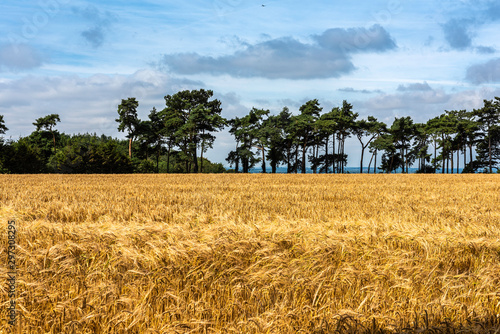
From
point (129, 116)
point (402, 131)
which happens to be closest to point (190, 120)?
point (129, 116)

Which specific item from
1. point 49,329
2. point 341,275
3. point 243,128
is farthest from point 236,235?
point 243,128

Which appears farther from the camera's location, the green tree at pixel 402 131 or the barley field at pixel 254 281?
the green tree at pixel 402 131

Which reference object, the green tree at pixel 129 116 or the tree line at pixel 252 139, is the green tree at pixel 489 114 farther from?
the green tree at pixel 129 116

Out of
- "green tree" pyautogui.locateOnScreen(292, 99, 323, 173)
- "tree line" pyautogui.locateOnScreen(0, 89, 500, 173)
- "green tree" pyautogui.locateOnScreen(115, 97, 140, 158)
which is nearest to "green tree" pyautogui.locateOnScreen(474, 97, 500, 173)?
"tree line" pyautogui.locateOnScreen(0, 89, 500, 173)

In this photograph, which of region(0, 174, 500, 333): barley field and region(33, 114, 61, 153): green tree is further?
region(33, 114, 61, 153): green tree

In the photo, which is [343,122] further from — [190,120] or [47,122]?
[47,122]

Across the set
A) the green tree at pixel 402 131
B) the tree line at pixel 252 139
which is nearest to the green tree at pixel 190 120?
the tree line at pixel 252 139

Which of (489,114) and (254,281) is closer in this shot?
(254,281)

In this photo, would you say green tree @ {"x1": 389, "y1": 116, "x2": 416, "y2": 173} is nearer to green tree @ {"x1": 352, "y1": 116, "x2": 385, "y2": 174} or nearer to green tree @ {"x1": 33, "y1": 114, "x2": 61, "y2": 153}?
green tree @ {"x1": 352, "y1": 116, "x2": 385, "y2": 174}

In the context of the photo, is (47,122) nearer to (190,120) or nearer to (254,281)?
(190,120)

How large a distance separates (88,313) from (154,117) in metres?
67.9

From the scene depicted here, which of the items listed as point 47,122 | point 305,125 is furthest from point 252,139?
point 47,122

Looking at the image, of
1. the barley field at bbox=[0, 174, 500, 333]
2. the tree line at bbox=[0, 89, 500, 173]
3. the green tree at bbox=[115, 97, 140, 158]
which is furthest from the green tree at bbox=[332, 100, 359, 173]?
the barley field at bbox=[0, 174, 500, 333]

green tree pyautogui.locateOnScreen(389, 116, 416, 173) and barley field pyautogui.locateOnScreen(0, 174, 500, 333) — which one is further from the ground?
green tree pyautogui.locateOnScreen(389, 116, 416, 173)
